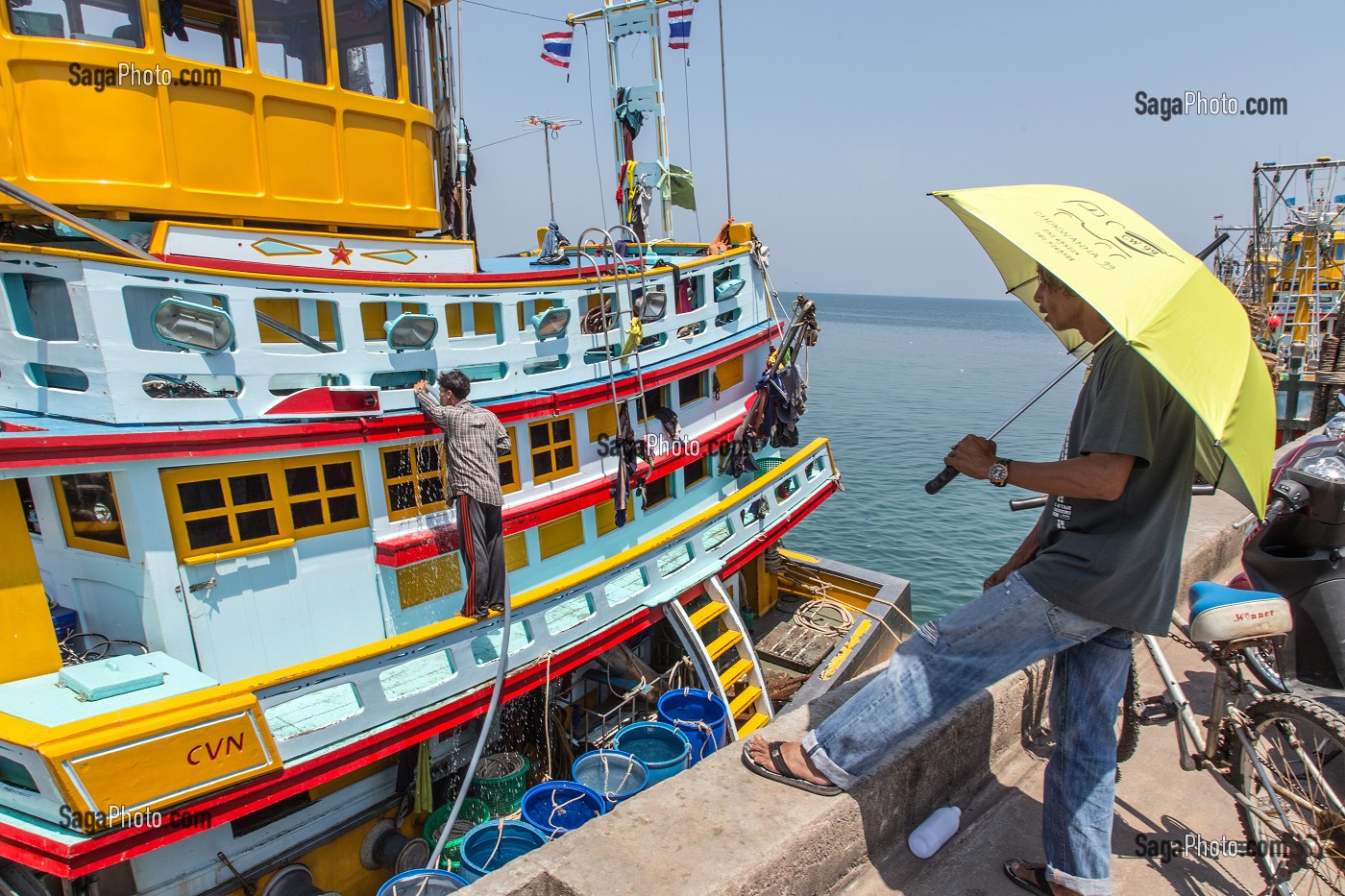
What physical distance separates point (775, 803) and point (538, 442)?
544 cm

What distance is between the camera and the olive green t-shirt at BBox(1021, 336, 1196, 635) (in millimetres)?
2365

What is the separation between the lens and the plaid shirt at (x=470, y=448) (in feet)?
19.6

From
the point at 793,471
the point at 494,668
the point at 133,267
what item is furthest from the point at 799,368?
the point at 133,267

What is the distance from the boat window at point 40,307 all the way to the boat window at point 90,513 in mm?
955

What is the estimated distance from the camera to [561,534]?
8.09 metres

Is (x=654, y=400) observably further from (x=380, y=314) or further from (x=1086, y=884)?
(x=1086, y=884)

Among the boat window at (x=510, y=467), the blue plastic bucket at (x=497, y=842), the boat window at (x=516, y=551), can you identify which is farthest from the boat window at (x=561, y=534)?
the blue plastic bucket at (x=497, y=842)

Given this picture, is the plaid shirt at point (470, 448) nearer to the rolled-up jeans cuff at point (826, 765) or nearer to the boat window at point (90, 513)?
the boat window at point (90, 513)

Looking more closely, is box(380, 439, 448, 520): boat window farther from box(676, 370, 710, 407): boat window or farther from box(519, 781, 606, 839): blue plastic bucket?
box(676, 370, 710, 407): boat window

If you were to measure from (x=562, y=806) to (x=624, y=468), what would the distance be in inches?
131

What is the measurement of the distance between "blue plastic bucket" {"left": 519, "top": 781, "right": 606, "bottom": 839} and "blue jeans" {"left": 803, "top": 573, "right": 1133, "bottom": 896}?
3.60m

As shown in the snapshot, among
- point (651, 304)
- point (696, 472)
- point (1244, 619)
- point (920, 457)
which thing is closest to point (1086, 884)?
point (1244, 619)

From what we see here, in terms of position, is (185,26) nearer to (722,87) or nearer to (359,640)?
(359,640)

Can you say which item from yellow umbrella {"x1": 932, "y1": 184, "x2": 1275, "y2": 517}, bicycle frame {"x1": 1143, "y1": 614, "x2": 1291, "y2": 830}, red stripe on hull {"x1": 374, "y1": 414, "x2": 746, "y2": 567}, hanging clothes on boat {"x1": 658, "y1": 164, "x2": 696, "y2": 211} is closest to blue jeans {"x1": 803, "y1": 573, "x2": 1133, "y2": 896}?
bicycle frame {"x1": 1143, "y1": 614, "x2": 1291, "y2": 830}
